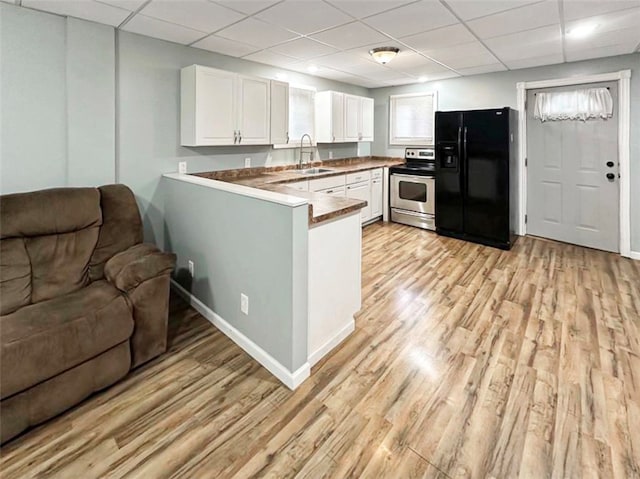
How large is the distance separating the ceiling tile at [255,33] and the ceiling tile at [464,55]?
1739 millimetres

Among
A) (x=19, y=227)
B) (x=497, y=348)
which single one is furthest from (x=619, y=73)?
(x=19, y=227)

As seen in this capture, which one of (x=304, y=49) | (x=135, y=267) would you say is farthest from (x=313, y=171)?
(x=135, y=267)

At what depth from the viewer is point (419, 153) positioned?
6242 millimetres

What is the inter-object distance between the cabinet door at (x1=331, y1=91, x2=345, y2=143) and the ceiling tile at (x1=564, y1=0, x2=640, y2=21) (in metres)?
3.00

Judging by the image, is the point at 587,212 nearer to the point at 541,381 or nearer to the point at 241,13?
the point at 541,381

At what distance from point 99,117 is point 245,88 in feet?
4.71

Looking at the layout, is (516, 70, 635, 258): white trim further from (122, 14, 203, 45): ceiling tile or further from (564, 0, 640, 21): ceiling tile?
(122, 14, 203, 45): ceiling tile

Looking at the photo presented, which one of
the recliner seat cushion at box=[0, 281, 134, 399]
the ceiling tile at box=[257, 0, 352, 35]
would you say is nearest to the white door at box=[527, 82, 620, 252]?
the ceiling tile at box=[257, 0, 352, 35]

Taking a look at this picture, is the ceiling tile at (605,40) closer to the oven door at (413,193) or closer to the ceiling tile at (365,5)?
the ceiling tile at (365,5)

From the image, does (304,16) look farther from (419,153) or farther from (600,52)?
(419,153)

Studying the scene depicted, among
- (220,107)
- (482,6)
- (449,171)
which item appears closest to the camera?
(482,6)

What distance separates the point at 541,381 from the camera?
2.15m

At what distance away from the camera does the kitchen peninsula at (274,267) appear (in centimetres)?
209

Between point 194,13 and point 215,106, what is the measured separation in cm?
91
